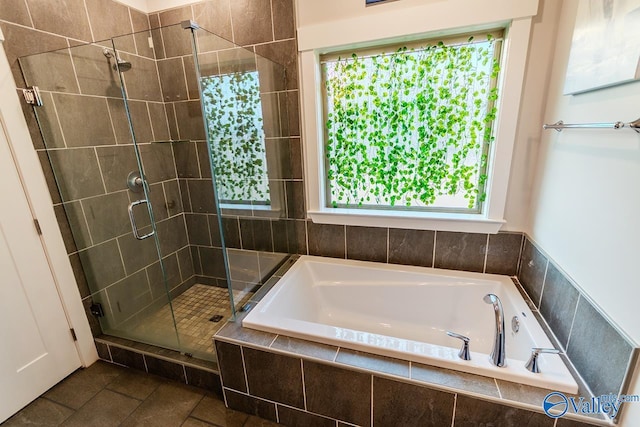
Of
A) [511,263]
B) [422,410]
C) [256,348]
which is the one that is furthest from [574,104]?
[256,348]

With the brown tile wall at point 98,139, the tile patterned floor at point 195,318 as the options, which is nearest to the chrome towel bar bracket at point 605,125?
the tile patterned floor at point 195,318

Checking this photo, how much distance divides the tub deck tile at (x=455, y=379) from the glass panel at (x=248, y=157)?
40.6 inches

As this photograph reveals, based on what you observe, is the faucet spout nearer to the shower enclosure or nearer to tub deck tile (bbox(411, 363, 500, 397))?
tub deck tile (bbox(411, 363, 500, 397))

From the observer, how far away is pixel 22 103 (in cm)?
149

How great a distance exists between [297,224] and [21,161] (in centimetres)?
162

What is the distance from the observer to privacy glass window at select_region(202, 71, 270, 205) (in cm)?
159

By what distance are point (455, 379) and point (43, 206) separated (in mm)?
2303

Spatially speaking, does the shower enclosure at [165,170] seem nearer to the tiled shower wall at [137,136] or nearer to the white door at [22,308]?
the tiled shower wall at [137,136]

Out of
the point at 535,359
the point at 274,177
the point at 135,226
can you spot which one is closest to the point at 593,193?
the point at 535,359

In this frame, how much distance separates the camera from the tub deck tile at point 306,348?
50.5 inches

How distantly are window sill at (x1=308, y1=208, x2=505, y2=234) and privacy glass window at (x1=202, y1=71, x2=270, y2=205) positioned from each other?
483 mm

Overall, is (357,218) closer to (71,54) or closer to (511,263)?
A: (511,263)

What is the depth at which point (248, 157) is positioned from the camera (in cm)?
185

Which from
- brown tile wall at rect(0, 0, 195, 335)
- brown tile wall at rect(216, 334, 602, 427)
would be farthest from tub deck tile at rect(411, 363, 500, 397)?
brown tile wall at rect(0, 0, 195, 335)
